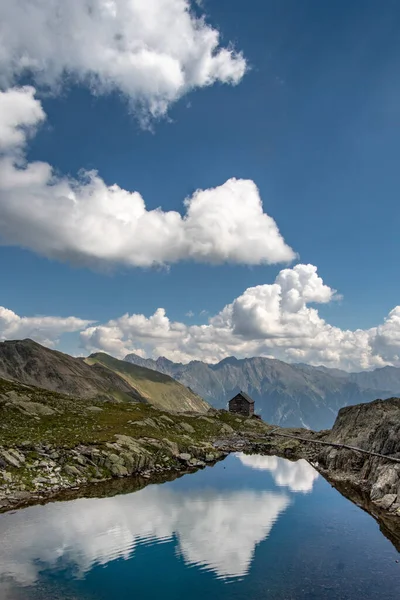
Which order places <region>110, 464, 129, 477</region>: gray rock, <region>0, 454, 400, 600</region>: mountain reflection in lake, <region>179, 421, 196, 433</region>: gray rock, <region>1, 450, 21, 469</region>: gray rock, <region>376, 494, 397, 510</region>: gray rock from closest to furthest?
<region>0, 454, 400, 600</region>: mountain reflection in lake
<region>376, 494, 397, 510</region>: gray rock
<region>1, 450, 21, 469</region>: gray rock
<region>110, 464, 129, 477</region>: gray rock
<region>179, 421, 196, 433</region>: gray rock

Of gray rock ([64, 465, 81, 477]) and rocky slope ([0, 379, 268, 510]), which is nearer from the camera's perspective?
rocky slope ([0, 379, 268, 510])

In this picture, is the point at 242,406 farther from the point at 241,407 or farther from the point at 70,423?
the point at 70,423

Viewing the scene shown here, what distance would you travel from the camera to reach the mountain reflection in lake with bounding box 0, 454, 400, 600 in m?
22.5

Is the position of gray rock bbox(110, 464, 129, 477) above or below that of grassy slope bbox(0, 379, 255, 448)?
below

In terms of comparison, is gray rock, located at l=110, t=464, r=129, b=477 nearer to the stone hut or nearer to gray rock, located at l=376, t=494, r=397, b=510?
gray rock, located at l=376, t=494, r=397, b=510

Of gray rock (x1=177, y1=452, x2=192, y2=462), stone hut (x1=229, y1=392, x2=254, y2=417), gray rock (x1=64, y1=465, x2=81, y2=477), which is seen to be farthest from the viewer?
stone hut (x1=229, y1=392, x2=254, y2=417)

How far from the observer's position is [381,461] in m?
47.1

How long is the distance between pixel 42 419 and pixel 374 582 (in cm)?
5585

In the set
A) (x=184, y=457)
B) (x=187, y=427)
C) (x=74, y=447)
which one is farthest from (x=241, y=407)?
(x=74, y=447)

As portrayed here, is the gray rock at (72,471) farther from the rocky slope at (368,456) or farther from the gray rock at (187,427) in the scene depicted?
the gray rock at (187,427)

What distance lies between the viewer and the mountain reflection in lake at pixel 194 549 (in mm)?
22469

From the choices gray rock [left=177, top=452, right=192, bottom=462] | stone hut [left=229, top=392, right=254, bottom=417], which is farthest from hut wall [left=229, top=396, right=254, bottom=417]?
gray rock [left=177, top=452, right=192, bottom=462]

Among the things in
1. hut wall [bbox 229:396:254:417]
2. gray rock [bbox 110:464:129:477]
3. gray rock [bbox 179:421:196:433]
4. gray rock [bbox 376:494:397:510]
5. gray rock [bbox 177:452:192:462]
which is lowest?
gray rock [bbox 110:464:129:477]

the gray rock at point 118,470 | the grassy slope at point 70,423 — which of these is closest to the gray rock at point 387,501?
the gray rock at point 118,470
